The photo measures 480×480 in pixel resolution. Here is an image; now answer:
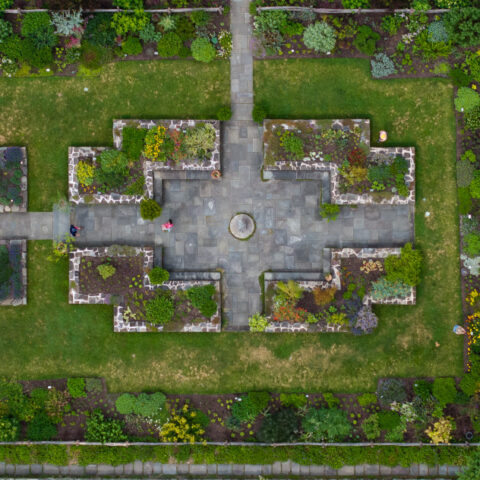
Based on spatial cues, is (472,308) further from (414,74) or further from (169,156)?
(169,156)

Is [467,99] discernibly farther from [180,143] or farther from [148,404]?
[148,404]

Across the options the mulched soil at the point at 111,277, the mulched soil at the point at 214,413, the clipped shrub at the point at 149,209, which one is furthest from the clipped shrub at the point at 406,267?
the mulched soil at the point at 111,277

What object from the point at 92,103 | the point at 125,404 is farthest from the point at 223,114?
the point at 125,404

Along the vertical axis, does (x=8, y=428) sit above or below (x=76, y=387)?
below

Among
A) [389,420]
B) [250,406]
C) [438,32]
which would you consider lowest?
[389,420]

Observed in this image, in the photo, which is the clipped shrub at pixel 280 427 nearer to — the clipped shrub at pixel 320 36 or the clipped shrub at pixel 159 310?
the clipped shrub at pixel 159 310

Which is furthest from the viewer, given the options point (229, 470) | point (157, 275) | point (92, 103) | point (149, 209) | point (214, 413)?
point (92, 103)

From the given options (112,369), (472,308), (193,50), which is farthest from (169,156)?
(472,308)

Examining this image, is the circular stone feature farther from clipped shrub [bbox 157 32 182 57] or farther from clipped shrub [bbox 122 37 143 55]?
clipped shrub [bbox 122 37 143 55]
